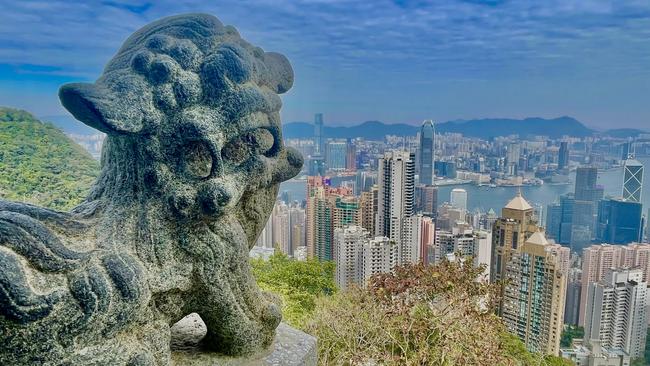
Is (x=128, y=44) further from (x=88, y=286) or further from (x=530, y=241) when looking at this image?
(x=530, y=241)

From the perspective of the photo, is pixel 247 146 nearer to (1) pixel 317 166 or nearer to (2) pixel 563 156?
(1) pixel 317 166

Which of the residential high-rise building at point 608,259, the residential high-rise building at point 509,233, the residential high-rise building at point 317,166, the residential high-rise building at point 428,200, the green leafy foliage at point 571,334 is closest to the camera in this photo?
the residential high-rise building at point 509,233

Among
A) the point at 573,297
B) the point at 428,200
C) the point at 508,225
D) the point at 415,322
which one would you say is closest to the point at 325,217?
the point at 428,200

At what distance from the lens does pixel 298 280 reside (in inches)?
320

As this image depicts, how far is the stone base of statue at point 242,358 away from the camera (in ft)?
7.84

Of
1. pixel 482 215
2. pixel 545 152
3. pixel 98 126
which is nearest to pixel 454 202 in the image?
pixel 482 215

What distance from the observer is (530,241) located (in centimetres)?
795

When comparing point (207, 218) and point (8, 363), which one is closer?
point (8, 363)

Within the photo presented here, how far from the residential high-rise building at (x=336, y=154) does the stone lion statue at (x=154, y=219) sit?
9.05 meters

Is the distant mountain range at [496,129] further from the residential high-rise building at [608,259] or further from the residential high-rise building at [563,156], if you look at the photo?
the residential high-rise building at [608,259]

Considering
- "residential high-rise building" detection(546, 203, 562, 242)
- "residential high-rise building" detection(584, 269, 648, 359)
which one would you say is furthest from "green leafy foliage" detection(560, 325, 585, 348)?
"residential high-rise building" detection(546, 203, 562, 242)

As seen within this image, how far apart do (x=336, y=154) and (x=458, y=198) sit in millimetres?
3274

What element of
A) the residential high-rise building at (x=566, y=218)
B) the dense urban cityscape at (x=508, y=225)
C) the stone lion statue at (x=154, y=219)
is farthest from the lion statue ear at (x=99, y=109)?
the residential high-rise building at (x=566, y=218)

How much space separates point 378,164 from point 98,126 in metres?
7.30
